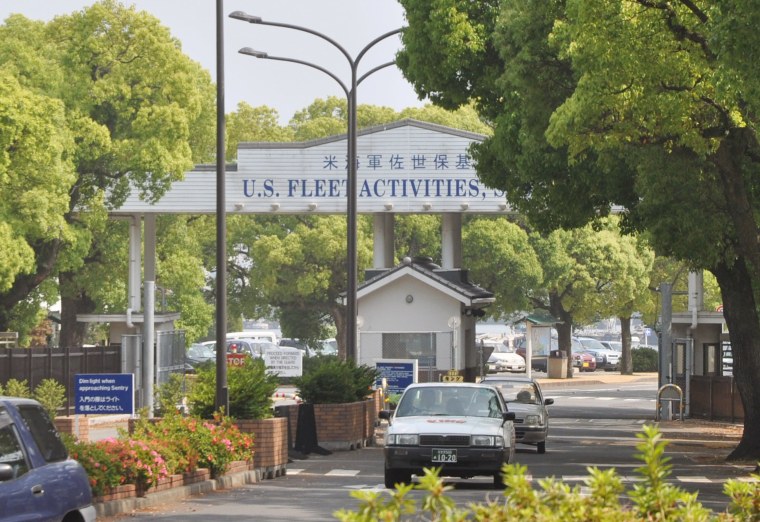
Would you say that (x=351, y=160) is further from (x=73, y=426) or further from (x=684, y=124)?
(x=684, y=124)

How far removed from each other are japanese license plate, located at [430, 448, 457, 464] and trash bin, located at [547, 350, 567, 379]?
176ft

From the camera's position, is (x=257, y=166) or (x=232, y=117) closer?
(x=257, y=166)

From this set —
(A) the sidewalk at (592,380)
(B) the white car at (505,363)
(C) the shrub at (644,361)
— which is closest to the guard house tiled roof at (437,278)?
(A) the sidewalk at (592,380)

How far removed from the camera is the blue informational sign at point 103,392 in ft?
100

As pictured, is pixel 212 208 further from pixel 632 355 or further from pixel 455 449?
pixel 632 355

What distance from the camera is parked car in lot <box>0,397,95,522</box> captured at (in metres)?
11.1

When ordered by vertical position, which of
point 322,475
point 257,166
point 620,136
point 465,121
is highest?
point 465,121

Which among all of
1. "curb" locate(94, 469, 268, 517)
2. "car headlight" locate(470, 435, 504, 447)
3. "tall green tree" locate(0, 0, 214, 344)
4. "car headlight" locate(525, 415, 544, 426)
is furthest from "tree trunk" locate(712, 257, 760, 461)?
"tall green tree" locate(0, 0, 214, 344)

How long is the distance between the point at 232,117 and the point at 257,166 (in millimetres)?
34408

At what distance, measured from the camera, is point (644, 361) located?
285 ft

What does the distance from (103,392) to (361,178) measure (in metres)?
22.4

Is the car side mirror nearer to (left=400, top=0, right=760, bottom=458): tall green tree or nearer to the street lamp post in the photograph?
(left=400, top=0, right=760, bottom=458): tall green tree

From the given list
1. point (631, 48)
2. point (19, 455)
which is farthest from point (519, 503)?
point (631, 48)

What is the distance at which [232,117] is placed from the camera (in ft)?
283
